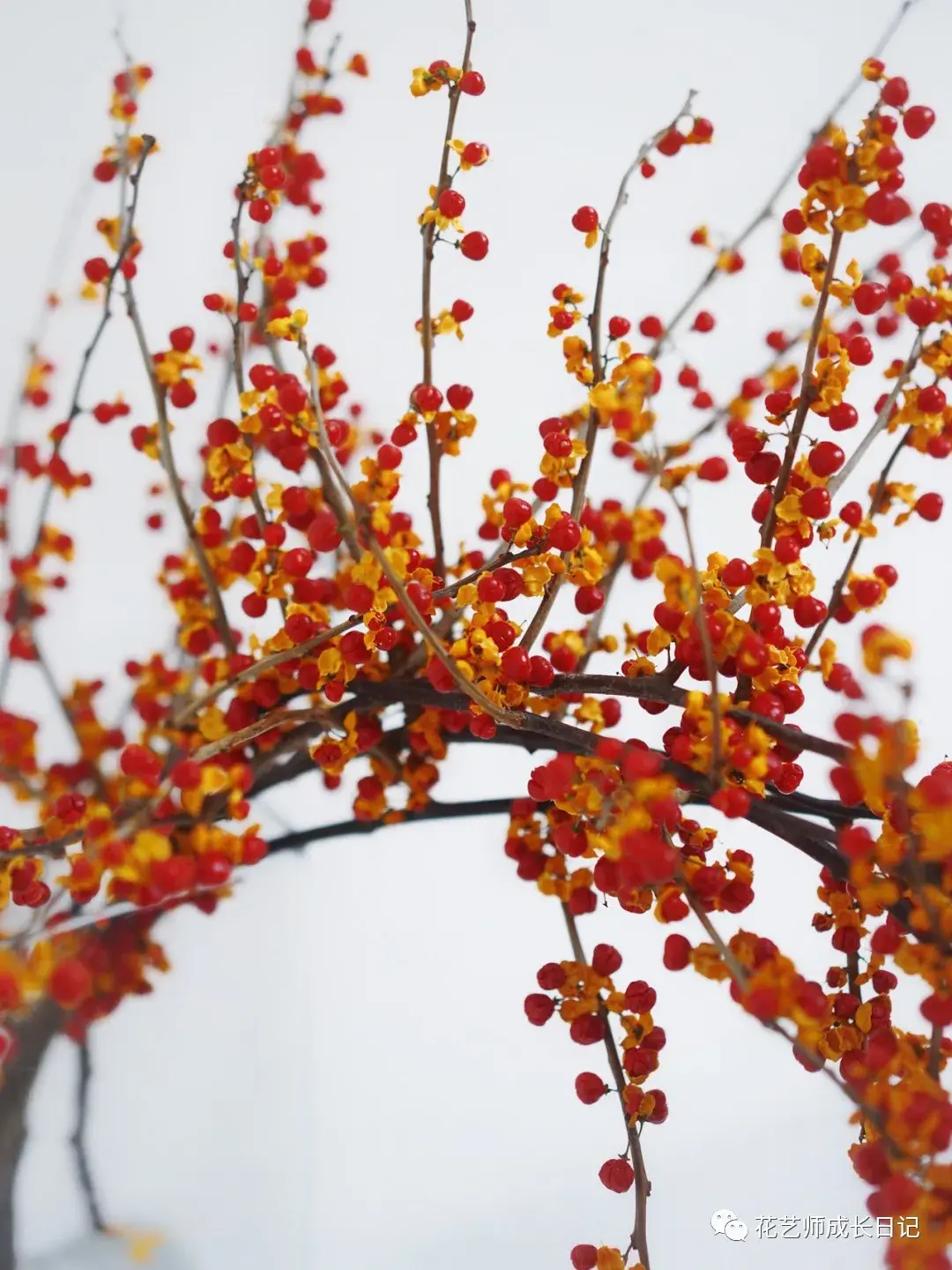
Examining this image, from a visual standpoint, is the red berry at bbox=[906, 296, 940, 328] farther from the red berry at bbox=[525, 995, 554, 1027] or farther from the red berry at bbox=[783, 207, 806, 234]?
the red berry at bbox=[525, 995, 554, 1027]

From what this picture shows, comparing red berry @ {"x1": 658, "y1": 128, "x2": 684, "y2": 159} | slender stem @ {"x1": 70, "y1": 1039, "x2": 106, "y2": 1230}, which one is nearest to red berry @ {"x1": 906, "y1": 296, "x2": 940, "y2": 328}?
red berry @ {"x1": 658, "y1": 128, "x2": 684, "y2": 159}

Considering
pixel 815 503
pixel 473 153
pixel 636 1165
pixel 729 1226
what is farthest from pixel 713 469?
pixel 729 1226

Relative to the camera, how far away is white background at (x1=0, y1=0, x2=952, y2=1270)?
2.27ft

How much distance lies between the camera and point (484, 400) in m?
0.85

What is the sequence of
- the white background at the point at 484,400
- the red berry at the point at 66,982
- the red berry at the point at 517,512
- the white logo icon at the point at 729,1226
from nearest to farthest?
the red berry at the point at 66,982, the red berry at the point at 517,512, the white logo icon at the point at 729,1226, the white background at the point at 484,400

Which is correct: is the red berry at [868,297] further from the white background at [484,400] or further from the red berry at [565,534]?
the white background at [484,400]

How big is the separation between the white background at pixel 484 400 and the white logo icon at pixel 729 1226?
4cm

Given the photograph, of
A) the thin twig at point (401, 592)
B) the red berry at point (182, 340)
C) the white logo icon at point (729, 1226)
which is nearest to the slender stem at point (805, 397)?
the thin twig at point (401, 592)

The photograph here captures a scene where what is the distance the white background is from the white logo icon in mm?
38

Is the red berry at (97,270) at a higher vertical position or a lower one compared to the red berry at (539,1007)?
higher

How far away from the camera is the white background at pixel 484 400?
691 mm

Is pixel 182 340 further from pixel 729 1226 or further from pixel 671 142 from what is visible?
pixel 729 1226

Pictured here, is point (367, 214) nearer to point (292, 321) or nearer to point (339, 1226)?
point (292, 321)

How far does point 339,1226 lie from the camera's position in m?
0.69
